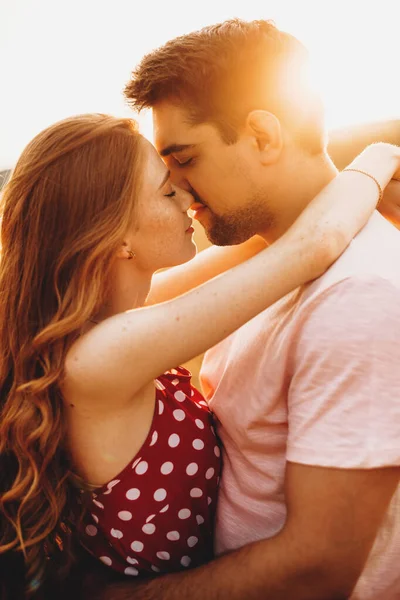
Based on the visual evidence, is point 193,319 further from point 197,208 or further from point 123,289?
point 197,208

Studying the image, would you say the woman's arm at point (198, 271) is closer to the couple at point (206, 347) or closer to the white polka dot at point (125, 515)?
the couple at point (206, 347)

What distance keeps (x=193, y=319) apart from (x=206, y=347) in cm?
5

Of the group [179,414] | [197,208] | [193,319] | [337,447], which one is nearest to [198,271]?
[197,208]

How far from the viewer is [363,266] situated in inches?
30.5

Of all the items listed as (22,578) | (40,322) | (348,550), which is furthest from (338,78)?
(22,578)

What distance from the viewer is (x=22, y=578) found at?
0.86 metres

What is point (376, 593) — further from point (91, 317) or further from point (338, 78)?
point (338, 78)

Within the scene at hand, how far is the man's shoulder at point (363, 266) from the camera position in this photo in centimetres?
75

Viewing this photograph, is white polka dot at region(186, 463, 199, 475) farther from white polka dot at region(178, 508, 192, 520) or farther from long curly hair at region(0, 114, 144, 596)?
long curly hair at region(0, 114, 144, 596)

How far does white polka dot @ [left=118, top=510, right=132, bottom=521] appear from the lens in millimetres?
877

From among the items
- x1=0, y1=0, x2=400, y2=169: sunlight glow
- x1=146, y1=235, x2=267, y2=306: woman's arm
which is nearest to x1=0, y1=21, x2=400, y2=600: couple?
x1=146, y1=235, x2=267, y2=306: woman's arm

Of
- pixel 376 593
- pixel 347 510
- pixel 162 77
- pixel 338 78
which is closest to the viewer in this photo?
pixel 347 510

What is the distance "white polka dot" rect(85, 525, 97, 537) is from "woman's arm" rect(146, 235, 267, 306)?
570 millimetres

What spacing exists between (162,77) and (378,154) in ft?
1.53
